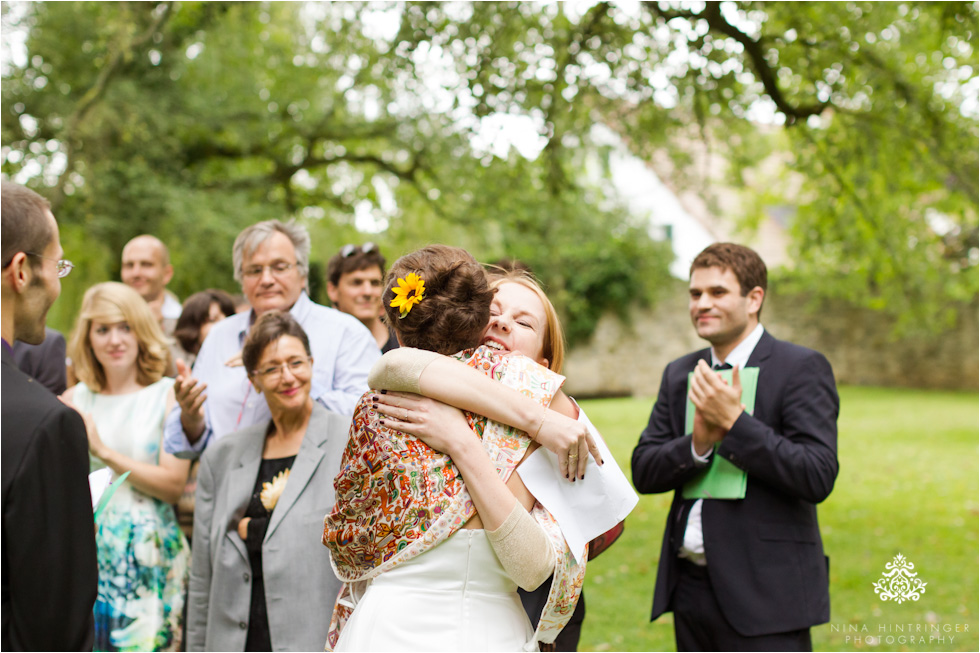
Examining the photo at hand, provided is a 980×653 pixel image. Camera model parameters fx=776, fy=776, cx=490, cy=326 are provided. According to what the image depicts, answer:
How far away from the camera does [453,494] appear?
6.63 ft

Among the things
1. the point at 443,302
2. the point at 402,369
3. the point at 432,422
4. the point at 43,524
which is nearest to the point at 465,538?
the point at 432,422

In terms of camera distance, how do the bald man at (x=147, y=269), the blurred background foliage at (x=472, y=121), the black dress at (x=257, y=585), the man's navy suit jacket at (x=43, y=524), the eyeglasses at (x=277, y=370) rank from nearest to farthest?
the man's navy suit jacket at (x=43, y=524) < the black dress at (x=257, y=585) < the eyeglasses at (x=277, y=370) < the bald man at (x=147, y=269) < the blurred background foliage at (x=472, y=121)

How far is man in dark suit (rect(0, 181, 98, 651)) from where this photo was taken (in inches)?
70.7

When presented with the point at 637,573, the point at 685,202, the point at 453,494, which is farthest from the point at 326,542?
the point at 685,202

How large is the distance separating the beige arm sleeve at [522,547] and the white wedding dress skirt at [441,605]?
6cm

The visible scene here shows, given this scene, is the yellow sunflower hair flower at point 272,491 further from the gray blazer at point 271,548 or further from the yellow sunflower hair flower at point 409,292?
the yellow sunflower hair flower at point 409,292

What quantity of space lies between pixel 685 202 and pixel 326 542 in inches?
946

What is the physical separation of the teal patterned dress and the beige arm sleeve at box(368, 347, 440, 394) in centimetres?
220

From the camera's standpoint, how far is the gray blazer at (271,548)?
302cm

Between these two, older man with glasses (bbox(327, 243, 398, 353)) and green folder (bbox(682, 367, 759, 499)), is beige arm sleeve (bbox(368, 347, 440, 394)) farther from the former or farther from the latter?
older man with glasses (bbox(327, 243, 398, 353))

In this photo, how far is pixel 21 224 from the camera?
199cm

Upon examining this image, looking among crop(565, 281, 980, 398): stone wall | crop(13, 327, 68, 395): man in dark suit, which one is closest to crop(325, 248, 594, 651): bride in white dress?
crop(13, 327, 68, 395): man in dark suit

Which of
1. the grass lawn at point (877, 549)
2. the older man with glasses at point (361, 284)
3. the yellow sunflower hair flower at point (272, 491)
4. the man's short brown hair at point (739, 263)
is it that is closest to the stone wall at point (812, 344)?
the grass lawn at point (877, 549)

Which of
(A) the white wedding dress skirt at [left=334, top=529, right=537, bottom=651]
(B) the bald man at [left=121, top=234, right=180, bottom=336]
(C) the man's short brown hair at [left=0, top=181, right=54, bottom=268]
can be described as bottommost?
(A) the white wedding dress skirt at [left=334, top=529, right=537, bottom=651]
